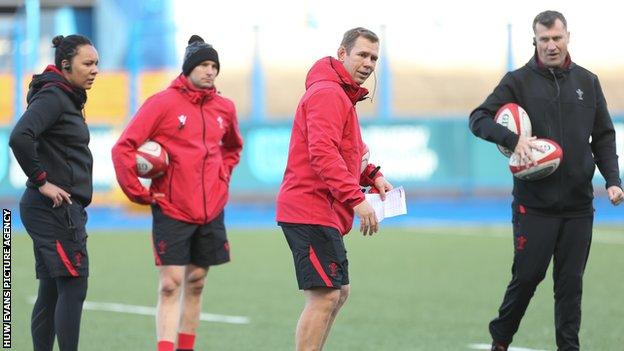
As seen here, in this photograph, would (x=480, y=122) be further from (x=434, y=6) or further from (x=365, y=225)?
(x=434, y=6)

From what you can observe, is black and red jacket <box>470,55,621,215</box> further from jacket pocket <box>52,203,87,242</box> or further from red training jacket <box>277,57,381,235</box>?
jacket pocket <box>52,203,87,242</box>

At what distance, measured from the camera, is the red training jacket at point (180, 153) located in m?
7.31

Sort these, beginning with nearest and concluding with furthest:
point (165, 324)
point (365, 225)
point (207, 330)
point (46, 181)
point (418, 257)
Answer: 1. point (365, 225)
2. point (46, 181)
3. point (165, 324)
4. point (207, 330)
5. point (418, 257)

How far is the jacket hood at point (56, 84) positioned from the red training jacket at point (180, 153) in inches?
19.2

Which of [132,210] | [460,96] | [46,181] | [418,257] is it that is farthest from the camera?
[460,96]

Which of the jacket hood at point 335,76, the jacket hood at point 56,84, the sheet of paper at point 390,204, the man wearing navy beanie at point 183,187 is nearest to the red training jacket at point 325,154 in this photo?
the jacket hood at point 335,76

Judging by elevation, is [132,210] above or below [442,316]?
below

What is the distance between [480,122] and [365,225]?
1.34 metres

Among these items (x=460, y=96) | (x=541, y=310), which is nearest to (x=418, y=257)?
(x=541, y=310)

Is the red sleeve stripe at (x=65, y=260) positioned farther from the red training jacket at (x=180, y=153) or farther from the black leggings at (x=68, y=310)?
the red training jacket at (x=180, y=153)

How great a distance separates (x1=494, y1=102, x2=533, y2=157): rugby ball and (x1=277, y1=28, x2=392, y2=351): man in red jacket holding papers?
969 mm

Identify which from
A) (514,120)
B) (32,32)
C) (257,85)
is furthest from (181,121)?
(32,32)

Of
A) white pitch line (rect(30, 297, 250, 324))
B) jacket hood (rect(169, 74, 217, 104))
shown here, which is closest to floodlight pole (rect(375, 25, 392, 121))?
white pitch line (rect(30, 297, 250, 324))

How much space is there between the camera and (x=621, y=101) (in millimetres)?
23484
